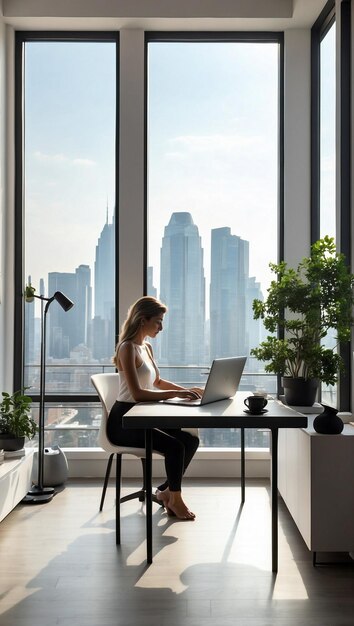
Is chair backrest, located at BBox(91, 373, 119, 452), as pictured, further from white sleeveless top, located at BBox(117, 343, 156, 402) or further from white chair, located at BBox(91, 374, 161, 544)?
white sleeveless top, located at BBox(117, 343, 156, 402)

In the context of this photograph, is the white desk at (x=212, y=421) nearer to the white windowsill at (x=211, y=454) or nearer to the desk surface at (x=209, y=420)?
the desk surface at (x=209, y=420)

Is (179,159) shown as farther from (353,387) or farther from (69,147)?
(353,387)

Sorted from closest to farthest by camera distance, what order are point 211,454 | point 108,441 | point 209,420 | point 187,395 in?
point 209,420, point 187,395, point 108,441, point 211,454

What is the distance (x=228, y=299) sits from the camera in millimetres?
5547

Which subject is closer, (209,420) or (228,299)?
(209,420)

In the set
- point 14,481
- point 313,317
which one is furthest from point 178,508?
point 313,317

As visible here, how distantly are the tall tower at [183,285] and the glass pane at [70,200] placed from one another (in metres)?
0.45

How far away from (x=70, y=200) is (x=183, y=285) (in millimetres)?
1157

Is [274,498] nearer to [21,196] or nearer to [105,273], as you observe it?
[105,273]

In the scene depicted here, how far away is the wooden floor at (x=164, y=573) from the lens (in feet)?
9.15

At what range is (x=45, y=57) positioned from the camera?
18.3 feet

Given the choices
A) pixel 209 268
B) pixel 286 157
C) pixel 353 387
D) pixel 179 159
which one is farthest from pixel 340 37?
pixel 353 387

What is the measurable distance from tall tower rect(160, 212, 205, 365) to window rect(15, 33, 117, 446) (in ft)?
1.48

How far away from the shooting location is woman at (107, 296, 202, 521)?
3980mm
